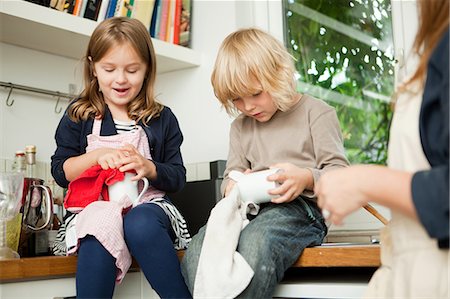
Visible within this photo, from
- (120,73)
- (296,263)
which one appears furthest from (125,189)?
(296,263)

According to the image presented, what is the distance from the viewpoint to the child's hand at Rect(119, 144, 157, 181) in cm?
145

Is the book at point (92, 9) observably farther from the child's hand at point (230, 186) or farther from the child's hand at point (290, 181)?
the child's hand at point (290, 181)

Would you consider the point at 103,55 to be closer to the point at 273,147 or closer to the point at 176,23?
the point at 273,147

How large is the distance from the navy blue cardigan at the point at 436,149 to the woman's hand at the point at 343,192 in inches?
2.6

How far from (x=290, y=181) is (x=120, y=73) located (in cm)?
53

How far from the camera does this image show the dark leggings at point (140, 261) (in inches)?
52.1

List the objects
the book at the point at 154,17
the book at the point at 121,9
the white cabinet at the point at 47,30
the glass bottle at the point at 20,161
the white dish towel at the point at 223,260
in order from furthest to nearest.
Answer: the book at the point at 154,17 → the book at the point at 121,9 → the glass bottle at the point at 20,161 → the white cabinet at the point at 47,30 → the white dish towel at the point at 223,260

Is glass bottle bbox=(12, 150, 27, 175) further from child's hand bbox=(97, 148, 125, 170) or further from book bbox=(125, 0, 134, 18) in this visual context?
book bbox=(125, 0, 134, 18)

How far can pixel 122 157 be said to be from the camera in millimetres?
1459

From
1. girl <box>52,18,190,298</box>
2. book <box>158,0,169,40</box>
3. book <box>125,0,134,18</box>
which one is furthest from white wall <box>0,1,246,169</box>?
girl <box>52,18,190,298</box>

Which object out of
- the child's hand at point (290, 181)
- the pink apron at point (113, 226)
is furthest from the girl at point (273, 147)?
the pink apron at point (113, 226)

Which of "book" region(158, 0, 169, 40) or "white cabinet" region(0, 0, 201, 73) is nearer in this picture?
"white cabinet" region(0, 0, 201, 73)

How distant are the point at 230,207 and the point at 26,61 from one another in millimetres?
997

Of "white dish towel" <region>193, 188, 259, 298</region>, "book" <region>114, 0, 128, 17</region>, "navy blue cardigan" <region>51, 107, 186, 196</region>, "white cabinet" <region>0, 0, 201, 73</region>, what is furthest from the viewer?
"book" <region>114, 0, 128, 17</region>
